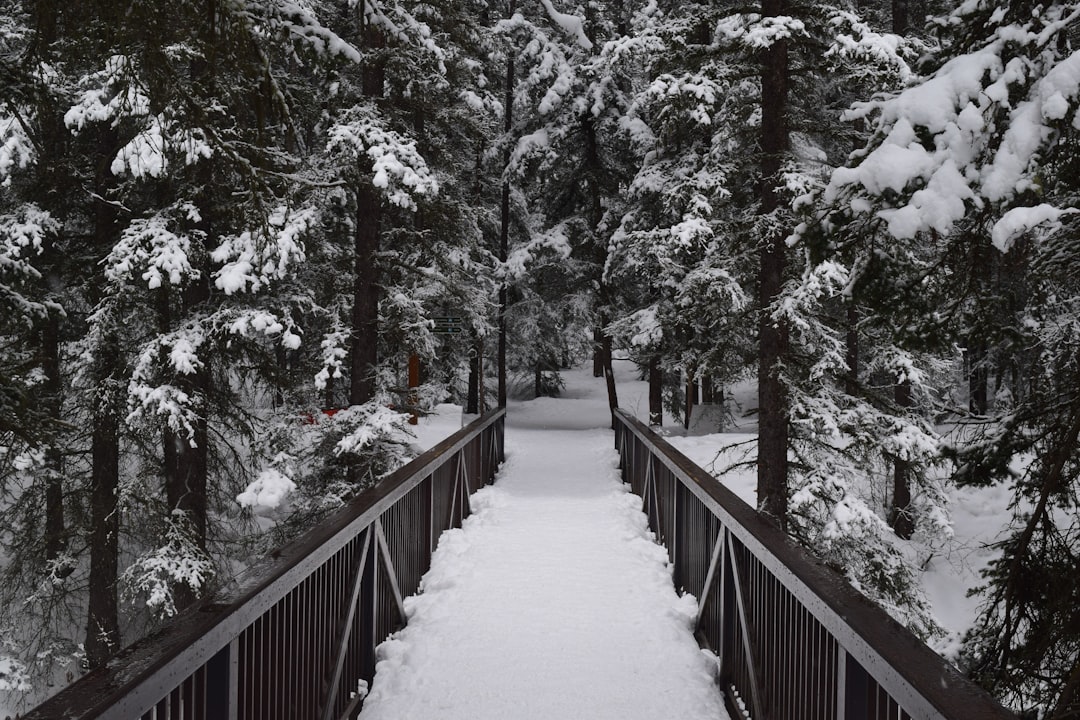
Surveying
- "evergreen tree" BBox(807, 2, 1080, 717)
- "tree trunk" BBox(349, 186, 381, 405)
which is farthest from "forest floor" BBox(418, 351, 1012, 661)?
"tree trunk" BBox(349, 186, 381, 405)

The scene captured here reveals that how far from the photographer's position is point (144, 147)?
953cm

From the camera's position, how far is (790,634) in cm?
343

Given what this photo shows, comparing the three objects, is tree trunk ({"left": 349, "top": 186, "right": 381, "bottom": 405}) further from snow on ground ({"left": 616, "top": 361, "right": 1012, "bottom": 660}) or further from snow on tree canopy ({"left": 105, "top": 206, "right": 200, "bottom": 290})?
snow on ground ({"left": 616, "top": 361, "right": 1012, "bottom": 660})

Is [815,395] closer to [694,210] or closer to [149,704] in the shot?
[694,210]

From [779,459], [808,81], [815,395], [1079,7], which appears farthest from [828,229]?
[808,81]

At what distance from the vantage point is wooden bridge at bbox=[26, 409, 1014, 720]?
2023 millimetres

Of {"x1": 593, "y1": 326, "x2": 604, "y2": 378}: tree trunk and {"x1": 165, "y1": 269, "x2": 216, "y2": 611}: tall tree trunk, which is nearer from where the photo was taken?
{"x1": 165, "y1": 269, "x2": 216, "y2": 611}: tall tree trunk

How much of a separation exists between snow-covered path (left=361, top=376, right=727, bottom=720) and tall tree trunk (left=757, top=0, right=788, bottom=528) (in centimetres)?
173

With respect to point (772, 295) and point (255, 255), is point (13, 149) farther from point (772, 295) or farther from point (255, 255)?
point (772, 295)

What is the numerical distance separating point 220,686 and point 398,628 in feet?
10.2

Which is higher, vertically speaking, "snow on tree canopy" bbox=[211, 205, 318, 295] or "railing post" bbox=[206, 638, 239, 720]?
"snow on tree canopy" bbox=[211, 205, 318, 295]

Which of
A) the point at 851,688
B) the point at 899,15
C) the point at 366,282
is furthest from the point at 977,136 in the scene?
the point at 899,15

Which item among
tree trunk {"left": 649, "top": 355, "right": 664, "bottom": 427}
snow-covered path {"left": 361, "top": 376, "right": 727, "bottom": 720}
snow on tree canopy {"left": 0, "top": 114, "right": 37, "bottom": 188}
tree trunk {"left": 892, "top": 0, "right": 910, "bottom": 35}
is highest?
tree trunk {"left": 892, "top": 0, "right": 910, "bottom": 35}

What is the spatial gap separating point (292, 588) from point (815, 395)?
27.1 ft
